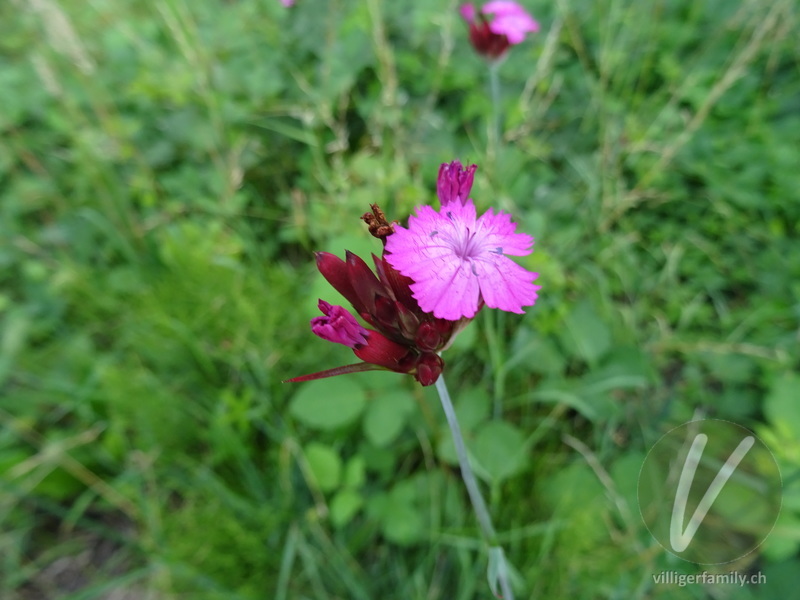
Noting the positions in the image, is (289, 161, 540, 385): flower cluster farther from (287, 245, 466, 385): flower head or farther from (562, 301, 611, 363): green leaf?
(562, 301, 611, 363): green leaf

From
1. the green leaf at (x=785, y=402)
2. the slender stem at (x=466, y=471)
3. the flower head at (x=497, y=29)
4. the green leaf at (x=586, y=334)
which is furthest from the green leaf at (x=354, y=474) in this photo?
the flower head at (x=497, y=29)

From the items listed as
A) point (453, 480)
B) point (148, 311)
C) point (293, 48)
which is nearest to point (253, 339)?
point (148, 311)

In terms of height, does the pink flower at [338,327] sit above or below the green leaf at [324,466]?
below

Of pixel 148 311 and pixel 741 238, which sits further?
pixel 741 238

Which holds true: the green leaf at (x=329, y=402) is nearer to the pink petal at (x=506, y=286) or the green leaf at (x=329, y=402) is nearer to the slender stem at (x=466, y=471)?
the slender stem at (x=466, y=471)

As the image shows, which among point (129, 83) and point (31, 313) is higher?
point (129, 83)

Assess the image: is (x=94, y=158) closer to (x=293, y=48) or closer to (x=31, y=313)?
(x=31, y=313)

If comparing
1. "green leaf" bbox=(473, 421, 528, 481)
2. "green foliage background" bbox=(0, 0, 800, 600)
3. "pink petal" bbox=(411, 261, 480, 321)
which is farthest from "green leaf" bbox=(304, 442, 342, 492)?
"pink petal" bbox=(411, 261, 480, 321)
